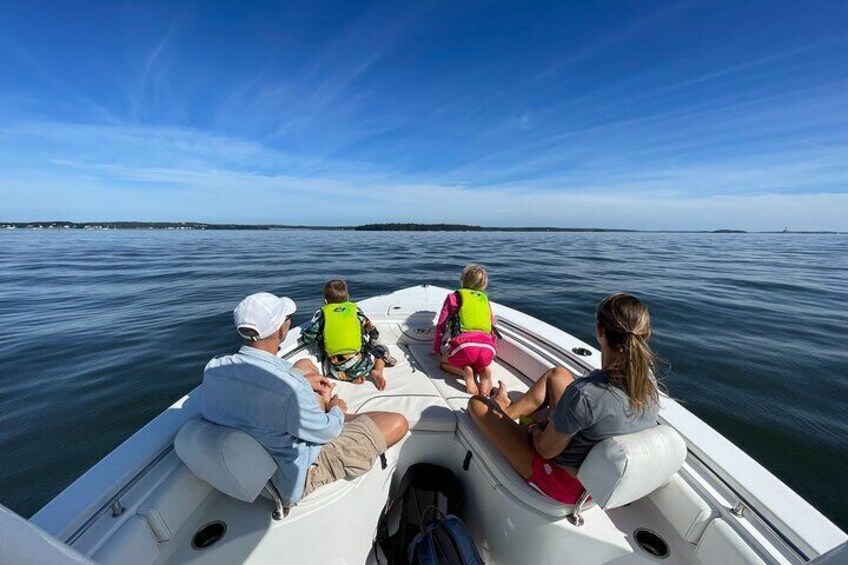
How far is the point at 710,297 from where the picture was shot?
848cm

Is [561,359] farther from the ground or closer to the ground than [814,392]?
farther from the ground

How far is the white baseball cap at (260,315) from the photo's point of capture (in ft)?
5.56

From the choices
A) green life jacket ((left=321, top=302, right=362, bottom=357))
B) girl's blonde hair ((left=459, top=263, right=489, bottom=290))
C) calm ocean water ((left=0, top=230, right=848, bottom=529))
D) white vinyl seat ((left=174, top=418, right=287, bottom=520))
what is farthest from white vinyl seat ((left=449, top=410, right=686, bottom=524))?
calm ocean water ((left=0, top=230, right=848, bottom=529))

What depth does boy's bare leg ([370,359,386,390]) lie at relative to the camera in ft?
10.4

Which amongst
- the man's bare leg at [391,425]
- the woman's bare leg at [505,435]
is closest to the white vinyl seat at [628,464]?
the woman's bare leg at [505,435]

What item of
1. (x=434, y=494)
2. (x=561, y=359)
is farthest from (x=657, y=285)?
(x=434, y=494)

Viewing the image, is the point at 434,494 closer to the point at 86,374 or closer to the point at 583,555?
the point at 583,555

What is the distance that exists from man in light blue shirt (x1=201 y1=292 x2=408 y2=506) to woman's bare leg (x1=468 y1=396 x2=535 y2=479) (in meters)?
0.76

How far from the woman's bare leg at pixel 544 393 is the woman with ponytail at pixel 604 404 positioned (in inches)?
22.4

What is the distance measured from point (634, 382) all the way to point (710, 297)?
30.6 feet

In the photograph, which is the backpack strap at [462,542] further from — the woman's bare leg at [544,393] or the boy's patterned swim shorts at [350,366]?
the boy's patterned swim shorts at [350,366]

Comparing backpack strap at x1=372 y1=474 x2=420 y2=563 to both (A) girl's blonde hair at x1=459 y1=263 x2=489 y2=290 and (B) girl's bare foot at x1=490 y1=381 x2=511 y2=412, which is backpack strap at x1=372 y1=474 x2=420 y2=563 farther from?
(A) girl's blonde hair at x1=459 y1=263 x2=489 y2=290

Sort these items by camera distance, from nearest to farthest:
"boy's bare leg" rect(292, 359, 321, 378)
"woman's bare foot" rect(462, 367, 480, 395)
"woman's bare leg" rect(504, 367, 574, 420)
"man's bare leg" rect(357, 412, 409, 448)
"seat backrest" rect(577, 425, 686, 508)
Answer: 1. "seat backrest" rect(577, 425, 686, 508)
2. "man's bare leg" rect(357, 412, 409, 448)
3. "woman's bare leg" rect(504, 367, 574, 420)
4. "boy's bare leg" rect(292, 359, 321, 378)
5. "woman's bare foot" rect(462, 367, 480, 395)

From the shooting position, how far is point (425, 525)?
1790 mm
